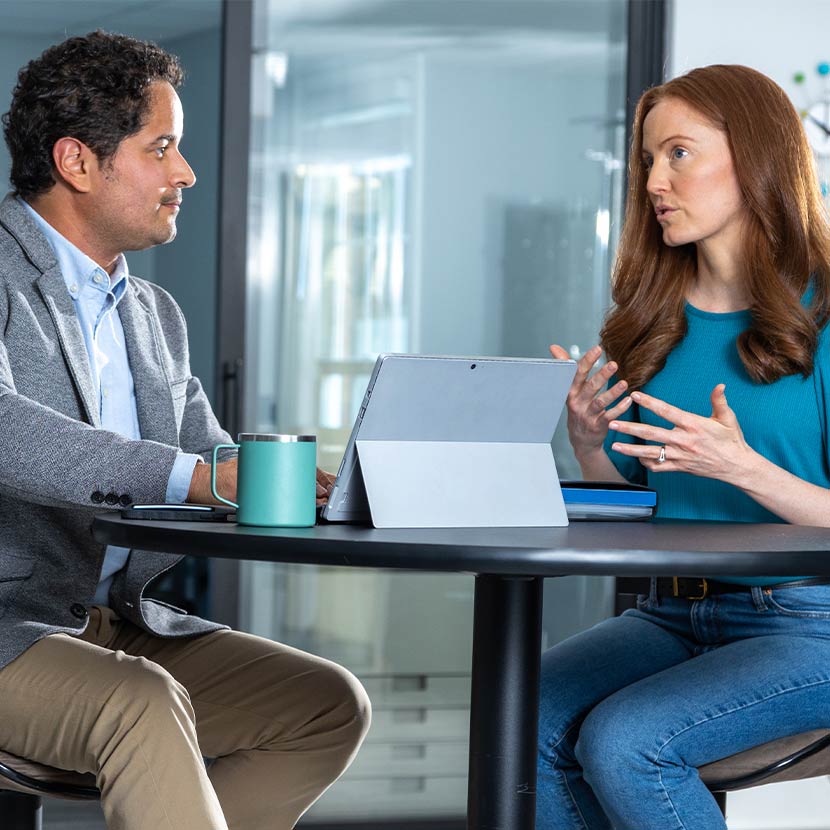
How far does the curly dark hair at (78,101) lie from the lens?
2.06 meters

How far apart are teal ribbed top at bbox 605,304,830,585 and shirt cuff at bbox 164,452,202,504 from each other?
0.76 meters

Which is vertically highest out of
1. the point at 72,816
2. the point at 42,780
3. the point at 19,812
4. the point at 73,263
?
the point at 73,263

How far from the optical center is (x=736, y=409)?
6.36 ft

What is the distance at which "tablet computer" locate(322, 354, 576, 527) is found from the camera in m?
1.44

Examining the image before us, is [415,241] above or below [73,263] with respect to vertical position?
above

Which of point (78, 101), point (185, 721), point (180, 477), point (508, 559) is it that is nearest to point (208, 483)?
point (180, 477)

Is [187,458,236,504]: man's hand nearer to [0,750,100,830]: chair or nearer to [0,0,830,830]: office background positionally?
[0,750,100,830]: chair

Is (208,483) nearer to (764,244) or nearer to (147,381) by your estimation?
(147,381)

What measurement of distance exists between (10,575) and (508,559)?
2.96 feet

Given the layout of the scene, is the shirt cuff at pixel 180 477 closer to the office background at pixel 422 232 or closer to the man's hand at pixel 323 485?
the man's hand at pixel 323 485

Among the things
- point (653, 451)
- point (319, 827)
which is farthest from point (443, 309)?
point (653, 451)

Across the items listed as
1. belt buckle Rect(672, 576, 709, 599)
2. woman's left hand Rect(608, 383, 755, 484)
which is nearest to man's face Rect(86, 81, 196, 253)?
woman's left hand Rect(608, 383, 755, 484)

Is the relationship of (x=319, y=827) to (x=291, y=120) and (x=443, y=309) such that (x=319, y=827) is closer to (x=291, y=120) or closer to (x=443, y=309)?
(x=443, y=309)

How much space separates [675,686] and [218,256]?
6.50ft
